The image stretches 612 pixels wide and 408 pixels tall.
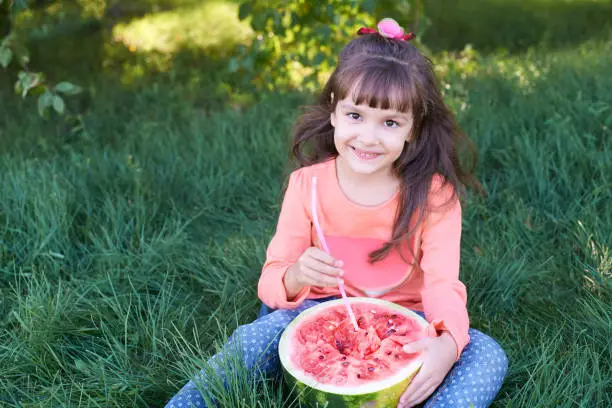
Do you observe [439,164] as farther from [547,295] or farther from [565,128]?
[565,128]

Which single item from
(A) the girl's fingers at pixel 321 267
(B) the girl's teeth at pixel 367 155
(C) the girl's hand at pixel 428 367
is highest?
(B) the girl's teeth at pixel 367 155

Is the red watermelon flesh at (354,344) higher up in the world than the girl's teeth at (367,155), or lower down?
lower down

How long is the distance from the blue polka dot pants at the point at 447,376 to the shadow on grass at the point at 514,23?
4.05m

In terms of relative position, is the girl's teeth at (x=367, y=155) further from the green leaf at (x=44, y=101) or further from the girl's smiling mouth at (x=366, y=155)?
the green leaf at (x=44, y=101)

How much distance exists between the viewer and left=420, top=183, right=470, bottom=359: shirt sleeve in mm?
2061

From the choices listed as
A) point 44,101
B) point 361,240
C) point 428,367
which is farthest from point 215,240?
point 428,367

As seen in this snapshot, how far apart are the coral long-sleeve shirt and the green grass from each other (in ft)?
1.16

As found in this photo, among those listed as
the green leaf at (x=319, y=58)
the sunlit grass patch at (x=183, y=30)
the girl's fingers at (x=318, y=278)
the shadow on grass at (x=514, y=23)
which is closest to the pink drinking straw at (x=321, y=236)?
the girl's fingers at (x=318, y=278)

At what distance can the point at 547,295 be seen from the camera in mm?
2695

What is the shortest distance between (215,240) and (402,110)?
1.26 meters

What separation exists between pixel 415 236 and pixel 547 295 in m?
0.75

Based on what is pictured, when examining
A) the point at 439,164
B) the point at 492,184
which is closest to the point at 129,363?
the point at 439,164

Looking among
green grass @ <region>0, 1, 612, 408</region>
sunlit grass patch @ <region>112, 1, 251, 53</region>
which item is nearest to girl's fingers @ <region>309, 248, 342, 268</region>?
green grass @ <region>0, 1, 612, 408</region>

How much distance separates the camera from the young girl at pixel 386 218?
79.0 inches
